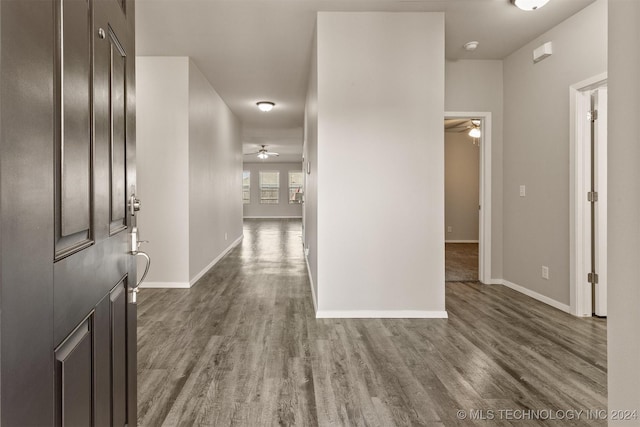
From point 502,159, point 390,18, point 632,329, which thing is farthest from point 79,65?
point 502,159

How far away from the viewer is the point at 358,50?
332 cm

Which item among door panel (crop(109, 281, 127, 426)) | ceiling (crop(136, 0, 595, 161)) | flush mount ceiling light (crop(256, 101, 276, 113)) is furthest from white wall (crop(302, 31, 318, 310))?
door panel (crop(109, 281, 127, 426))

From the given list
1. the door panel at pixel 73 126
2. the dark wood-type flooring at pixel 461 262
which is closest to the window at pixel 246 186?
the dark wood-type flooring at pixel 461 262

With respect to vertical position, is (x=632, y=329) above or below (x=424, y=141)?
below

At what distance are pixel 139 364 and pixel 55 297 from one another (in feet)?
6.44

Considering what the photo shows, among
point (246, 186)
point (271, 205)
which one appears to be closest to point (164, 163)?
point (246, 186)

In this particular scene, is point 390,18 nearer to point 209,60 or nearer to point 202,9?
point 202,9

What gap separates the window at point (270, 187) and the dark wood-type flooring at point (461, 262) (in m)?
9.80

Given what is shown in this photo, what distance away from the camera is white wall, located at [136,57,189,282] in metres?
4.39

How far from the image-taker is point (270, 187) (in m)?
16.6

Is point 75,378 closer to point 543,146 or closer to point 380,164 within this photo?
point 380,164

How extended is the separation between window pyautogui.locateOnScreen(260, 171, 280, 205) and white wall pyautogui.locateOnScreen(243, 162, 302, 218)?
0.13m

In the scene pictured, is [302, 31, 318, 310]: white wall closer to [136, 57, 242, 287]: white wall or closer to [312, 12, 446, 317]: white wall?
[312, 12, 446, 317]: white wall

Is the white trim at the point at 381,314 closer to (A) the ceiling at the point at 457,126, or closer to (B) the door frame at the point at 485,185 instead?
(B) the door frame at the point at 485,185
